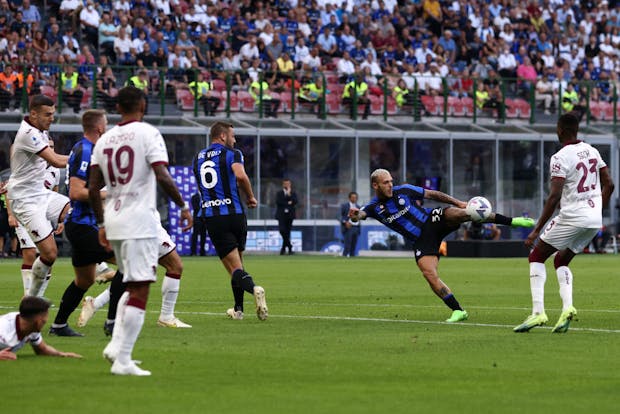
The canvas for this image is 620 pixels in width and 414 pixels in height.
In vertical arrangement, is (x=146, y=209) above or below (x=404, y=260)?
above

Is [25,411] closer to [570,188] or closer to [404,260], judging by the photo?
[570,188]

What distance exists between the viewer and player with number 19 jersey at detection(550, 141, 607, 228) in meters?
13.4

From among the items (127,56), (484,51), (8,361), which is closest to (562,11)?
(484,51)

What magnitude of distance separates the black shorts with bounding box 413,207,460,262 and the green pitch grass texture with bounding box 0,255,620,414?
31.0 inches

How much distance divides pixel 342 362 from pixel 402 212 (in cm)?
510

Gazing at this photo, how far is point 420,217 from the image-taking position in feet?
51.0

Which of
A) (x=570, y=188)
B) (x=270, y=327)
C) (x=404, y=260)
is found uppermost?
(x=570, y=188)

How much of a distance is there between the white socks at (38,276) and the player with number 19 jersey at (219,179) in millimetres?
2221

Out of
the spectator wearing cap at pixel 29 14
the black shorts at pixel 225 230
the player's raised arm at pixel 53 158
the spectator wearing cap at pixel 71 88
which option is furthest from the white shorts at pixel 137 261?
the spectator wearing cap at pixel 29 14

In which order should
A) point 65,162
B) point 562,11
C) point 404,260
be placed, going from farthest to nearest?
point 562,11 → point 404,260 → point 65,162

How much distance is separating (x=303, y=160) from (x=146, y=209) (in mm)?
33080

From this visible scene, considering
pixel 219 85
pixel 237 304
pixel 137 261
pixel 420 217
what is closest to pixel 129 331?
pixel 137 261

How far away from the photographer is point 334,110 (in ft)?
141

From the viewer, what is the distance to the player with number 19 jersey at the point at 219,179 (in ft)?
49.8
